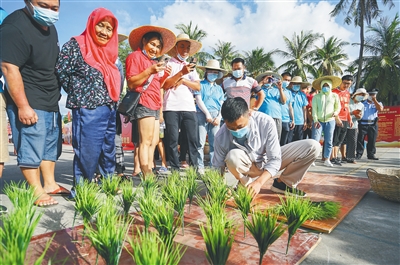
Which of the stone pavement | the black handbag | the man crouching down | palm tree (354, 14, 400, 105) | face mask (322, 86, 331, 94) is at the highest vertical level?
palm tree (354, 14, 400, 105)

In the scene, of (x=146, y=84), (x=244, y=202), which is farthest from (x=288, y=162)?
(x=146, y=84)

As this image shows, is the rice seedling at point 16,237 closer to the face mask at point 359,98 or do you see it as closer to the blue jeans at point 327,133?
the blue jeans at point 327,133

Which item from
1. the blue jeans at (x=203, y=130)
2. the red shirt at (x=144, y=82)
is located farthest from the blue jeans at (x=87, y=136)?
the blue jeans at (x=203, y=130)

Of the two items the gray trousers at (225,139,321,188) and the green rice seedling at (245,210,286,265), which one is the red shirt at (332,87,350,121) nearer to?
the gray trousers at (225,139,321,188)

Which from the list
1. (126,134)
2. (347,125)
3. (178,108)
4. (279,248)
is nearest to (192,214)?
(279,248)

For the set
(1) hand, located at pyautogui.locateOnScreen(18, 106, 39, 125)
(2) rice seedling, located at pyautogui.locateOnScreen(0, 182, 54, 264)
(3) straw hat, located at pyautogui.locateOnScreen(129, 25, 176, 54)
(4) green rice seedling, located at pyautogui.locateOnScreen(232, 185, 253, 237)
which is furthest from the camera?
(3) straw hat, located at pyautogui.locateOnScreen(129, 25, 176, 54)

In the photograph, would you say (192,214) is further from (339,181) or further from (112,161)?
(339,181)

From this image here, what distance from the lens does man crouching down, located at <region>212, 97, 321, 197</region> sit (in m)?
2.19

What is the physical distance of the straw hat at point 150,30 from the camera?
298 centimetres

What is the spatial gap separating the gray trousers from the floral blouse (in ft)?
4.38

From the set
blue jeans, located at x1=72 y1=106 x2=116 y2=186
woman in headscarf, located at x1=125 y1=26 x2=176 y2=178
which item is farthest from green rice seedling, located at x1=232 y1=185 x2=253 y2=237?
blue jeans, located at x1=72 y1=106 x2=116 y2=186

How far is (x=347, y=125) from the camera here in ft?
18.2

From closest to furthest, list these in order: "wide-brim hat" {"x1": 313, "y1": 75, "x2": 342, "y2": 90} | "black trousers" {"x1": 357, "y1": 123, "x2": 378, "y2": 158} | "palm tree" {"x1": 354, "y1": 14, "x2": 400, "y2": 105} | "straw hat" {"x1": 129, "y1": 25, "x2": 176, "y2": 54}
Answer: "straw hat" {"x1": 129, "y1": 25, "x2": 176, "y2": 54} → "wide-brim hat" {"x1": 313, "y1": 75, "x2": 342, "y2": 90} → "black trousers" {"x1": 357, "y1": 123, "x2": 378, "y2": 158} → "palm tree" {"x1": 354, "y1": 14, "x2": 400, "y2": 105}

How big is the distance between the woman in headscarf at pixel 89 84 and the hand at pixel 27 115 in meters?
0.31
